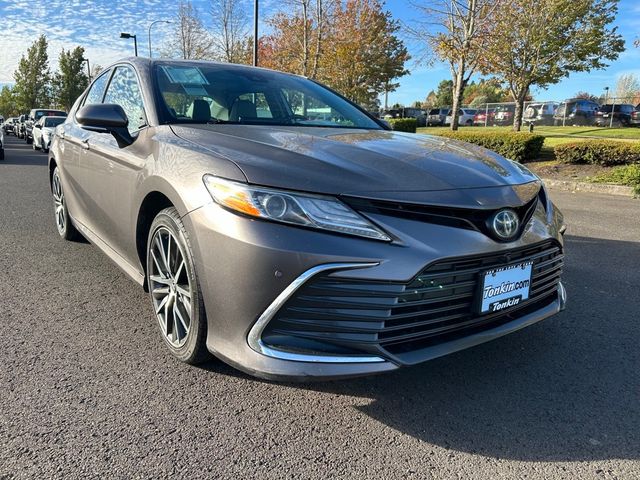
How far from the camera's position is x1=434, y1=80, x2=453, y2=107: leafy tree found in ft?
251

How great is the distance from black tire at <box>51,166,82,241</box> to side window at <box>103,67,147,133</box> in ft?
4.29

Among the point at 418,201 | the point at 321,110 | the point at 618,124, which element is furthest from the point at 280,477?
the point at 618,124

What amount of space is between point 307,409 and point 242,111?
1916 millimetres

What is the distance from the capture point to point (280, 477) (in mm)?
1835

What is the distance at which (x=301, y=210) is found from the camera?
1956 millimetres

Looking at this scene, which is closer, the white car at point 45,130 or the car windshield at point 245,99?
the car windshield at point 245,99

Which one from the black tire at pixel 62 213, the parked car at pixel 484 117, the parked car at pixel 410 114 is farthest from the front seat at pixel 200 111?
the parked car at pixel 410 114

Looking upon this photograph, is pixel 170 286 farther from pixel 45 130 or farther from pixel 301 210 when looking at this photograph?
pixel 45 130

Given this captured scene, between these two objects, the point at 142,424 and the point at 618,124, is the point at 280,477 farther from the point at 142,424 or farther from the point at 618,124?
the point at 618,124

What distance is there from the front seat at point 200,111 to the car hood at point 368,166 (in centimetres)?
20

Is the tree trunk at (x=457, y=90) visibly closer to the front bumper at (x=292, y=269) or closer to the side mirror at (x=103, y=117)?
the side mirror at (x=103, y=117)

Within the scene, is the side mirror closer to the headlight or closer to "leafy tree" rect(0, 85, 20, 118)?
the headlight

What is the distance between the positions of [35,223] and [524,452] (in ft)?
19.1

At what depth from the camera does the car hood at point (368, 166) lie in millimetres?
2033
